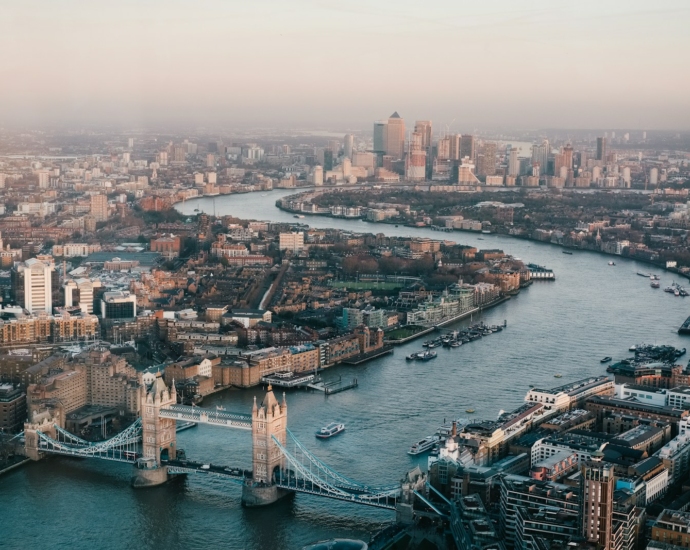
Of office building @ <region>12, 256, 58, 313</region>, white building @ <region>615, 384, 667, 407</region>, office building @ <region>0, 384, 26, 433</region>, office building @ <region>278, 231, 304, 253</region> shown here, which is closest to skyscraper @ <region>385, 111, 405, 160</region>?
office building @ <region>278, 231, 304, 253</region>

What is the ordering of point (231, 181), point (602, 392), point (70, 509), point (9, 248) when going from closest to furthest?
point (70, 509) < point (602, 392) < point (9, 248) < point (231, 181)

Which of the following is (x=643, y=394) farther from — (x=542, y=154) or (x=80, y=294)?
(x=542, y=154)

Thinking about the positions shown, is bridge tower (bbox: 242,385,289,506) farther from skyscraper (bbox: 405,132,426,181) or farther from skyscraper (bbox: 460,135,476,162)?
skyscraper (bbox: 460,135,476,162)

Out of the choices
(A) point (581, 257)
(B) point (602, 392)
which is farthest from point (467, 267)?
(B) point (602, 392)

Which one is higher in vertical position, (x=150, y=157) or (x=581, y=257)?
(x=150, y=157)

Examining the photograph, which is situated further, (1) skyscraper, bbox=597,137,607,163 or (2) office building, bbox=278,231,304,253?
(1) skyscraper, bbox=597,137,607,163

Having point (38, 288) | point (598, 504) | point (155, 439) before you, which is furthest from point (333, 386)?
point (598, 504)

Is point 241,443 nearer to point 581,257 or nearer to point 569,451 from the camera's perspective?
point 569,451
